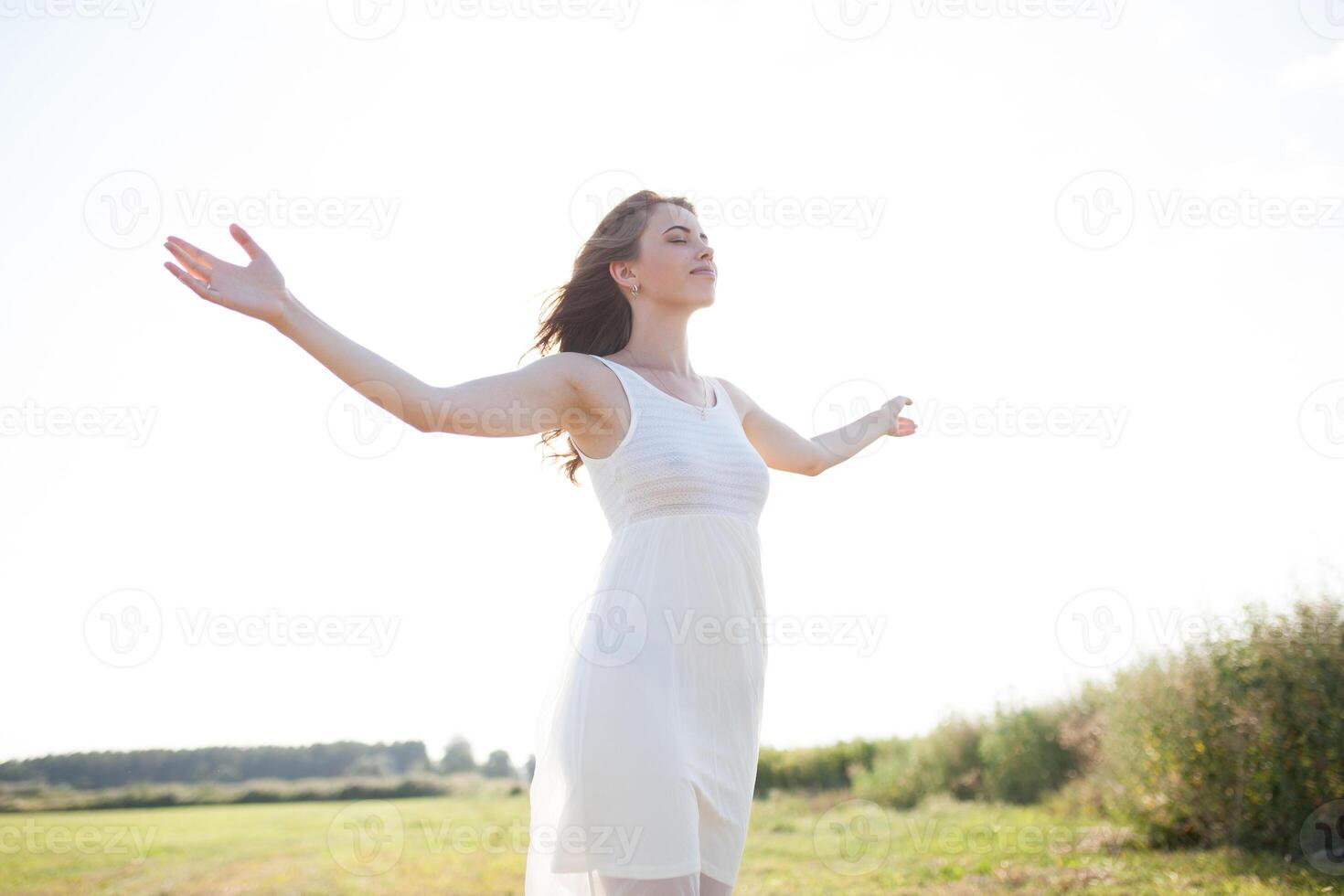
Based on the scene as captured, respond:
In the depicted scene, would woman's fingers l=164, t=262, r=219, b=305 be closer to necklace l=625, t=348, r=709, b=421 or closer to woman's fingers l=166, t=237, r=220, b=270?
woman's fingers l=166, t=237, r=220, b=270

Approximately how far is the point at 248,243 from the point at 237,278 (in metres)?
0.08

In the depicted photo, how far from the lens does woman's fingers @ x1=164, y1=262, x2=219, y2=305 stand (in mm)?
2188

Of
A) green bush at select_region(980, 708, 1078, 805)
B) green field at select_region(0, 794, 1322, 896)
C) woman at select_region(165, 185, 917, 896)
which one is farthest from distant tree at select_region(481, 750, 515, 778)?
woman at select_region(165, 185, 917, 896)

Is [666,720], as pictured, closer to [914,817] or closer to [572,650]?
[572,650]

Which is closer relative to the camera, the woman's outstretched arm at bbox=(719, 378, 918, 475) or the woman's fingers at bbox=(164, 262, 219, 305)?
the woman's fingers at bbox=(164, 262, 219, 305)

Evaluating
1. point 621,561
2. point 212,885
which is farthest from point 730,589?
point 212,885

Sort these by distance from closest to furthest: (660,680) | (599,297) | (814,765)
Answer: (660,680) < (599,297) < (814,765)

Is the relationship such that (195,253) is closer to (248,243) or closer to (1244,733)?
(248,243)

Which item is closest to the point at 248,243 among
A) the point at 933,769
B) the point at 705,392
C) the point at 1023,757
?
the point at 705,392

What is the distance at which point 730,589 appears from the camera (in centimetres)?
287

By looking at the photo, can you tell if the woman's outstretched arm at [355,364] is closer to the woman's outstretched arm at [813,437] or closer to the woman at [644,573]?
the woman at [644,573]

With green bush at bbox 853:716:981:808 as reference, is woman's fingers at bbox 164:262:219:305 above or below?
above

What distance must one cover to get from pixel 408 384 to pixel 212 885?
6.77 m

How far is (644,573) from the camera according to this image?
2779 mm
